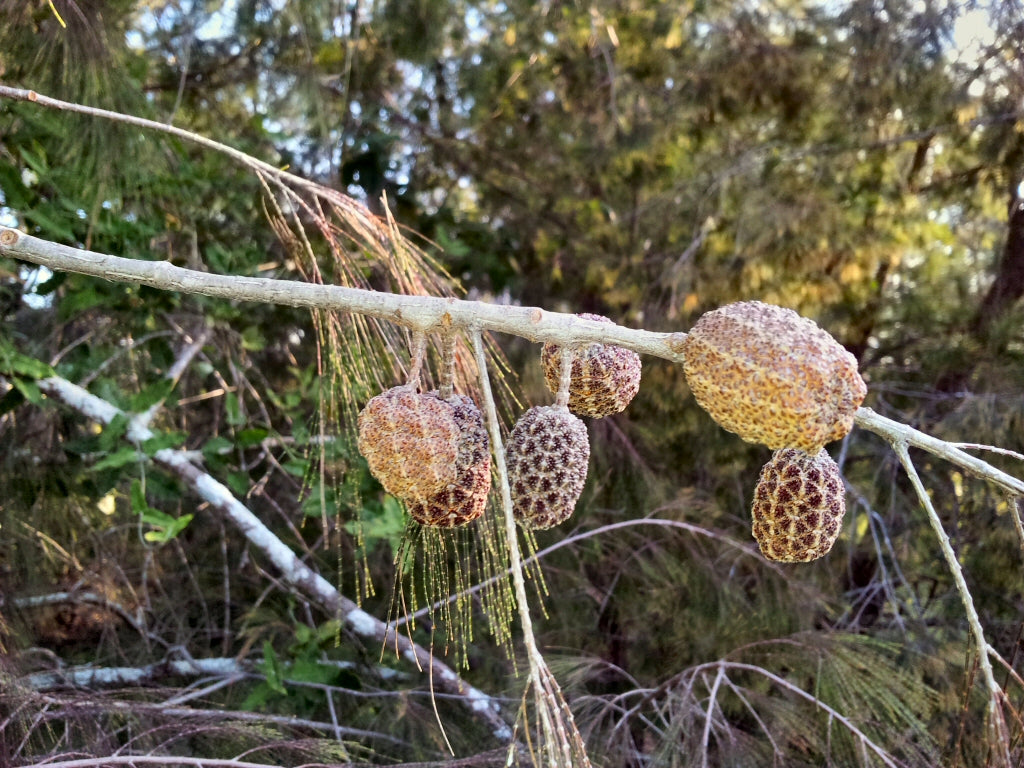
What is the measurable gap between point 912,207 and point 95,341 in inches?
126

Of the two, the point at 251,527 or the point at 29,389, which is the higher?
the point at 29,389

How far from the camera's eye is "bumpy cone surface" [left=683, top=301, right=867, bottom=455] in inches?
27.0

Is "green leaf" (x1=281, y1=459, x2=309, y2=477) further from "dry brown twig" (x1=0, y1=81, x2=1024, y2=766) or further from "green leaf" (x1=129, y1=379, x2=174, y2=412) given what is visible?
"dry brown twig" (x1=0, y1=81, x2=1024, y2=766)

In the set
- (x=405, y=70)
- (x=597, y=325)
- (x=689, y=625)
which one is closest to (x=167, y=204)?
(x=405, y=70)

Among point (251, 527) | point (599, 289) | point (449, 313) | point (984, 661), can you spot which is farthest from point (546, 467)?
point (599, 289)

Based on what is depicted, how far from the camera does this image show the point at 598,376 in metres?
0.88

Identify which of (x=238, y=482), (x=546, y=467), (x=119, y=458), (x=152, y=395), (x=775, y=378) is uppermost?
(x=775, y=378)

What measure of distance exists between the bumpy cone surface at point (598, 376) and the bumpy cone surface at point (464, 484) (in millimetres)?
123

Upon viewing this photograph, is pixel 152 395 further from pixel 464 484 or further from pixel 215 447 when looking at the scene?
pixel 464 484

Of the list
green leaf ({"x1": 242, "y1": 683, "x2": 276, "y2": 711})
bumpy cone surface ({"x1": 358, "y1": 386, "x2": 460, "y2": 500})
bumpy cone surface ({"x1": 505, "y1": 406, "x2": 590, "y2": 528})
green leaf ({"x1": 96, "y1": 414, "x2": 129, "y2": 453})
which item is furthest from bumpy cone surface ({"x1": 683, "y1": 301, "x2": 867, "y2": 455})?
green leaf ({"x1": 242, "y1": 683, "x2": 276, "y2": 711})

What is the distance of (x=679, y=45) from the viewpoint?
312 centimetres

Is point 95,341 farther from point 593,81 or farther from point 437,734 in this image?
point 593,81

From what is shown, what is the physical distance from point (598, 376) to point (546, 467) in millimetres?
157

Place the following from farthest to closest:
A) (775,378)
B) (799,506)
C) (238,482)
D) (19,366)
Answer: (238,482) < (19,366) < (799,506) < (775,378)
